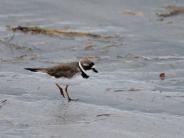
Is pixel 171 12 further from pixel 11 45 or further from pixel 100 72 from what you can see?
pixel 100 72

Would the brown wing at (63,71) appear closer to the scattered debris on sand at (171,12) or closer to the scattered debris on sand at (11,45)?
the scattered debris on sand at (11,45)

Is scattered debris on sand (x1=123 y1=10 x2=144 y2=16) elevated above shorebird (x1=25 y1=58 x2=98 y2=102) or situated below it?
below

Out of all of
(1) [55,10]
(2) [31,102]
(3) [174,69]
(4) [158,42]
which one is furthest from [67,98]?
(1) [55,10]

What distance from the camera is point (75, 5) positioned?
541 inches

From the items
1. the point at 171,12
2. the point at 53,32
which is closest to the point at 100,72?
the point at 53,32

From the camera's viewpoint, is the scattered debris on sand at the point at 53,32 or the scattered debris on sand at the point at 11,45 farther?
the scattered debris on sand at the point at 53,32

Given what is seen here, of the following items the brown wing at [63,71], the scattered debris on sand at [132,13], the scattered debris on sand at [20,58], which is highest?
the brown wing at [63,71]

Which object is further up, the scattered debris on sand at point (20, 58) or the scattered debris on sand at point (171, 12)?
the scattered debris on sand at point (171, 12)

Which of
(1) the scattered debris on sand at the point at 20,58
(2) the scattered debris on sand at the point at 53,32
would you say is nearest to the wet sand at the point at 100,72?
(1) the scattered debris on sand at the point at 20,58

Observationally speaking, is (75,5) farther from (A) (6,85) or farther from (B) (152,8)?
(A) (6,85)

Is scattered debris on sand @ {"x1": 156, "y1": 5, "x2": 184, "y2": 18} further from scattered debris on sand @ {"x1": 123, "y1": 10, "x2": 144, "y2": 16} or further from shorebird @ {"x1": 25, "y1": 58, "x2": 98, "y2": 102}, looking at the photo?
shorebird @ {"x1": 25, "y1": 58, "x2": 98, "y2": 102}

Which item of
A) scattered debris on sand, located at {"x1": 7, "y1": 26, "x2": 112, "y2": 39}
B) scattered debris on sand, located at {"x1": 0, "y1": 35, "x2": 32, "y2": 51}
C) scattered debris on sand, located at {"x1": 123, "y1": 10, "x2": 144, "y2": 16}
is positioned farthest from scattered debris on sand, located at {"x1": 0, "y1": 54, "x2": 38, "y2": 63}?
scattered debris on sand, located at {"x1": 123, "y1": 10, "x2": 144, "y2": 16}

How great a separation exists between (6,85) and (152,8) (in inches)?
229

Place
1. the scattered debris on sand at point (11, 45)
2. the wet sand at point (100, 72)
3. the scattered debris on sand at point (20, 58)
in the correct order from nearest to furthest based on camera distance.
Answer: the wet sand at point (100, 72) → the scattered debris on sand at point (20, 58) → the scattered debris on sand at point (11, 45)
